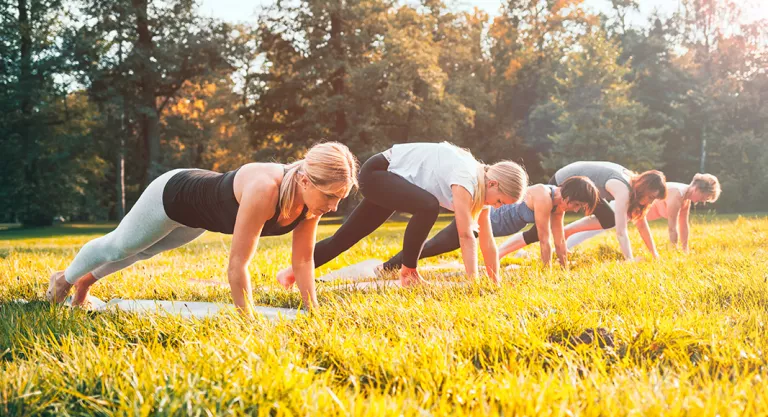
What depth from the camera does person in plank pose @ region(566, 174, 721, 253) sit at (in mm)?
8109

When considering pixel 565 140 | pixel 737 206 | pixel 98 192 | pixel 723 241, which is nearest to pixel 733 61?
pixel 737 206

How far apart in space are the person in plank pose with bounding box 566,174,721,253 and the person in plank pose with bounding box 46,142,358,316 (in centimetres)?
517

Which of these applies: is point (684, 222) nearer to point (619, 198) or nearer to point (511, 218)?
point (619, 198)

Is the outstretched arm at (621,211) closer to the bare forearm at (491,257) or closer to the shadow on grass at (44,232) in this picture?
the bare forearm at (491,257)

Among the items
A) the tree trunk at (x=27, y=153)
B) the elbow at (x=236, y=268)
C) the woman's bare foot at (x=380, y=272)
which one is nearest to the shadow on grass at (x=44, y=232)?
the tree trunk at (x=27, y=153)

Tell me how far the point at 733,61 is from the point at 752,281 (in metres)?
41.1

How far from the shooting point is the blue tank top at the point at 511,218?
280 inches

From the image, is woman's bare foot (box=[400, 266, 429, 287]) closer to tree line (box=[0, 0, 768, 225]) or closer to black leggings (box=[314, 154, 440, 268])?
black leggings (box=[314, 154, 440, 268])

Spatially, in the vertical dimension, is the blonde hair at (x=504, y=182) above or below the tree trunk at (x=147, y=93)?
below

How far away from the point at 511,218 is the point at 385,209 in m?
2.13

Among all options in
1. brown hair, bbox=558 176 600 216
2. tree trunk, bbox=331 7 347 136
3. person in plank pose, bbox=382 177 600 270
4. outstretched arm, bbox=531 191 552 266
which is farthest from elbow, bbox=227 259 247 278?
tree trunk, bbox=331 7 347 136

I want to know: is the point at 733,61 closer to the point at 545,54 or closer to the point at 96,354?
the point at 545,54

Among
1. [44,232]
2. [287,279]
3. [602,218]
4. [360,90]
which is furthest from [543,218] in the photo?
[360,90]

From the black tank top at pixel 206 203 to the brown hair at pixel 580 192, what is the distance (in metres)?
3.26
